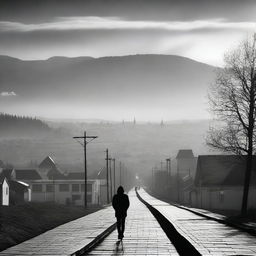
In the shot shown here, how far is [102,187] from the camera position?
172125 millimetres

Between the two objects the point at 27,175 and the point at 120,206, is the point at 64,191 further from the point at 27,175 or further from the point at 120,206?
Answer: the point at 120,206

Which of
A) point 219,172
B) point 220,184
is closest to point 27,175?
point 219,172

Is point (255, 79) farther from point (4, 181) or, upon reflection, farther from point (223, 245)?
point (4, 181)

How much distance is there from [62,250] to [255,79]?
30.1m

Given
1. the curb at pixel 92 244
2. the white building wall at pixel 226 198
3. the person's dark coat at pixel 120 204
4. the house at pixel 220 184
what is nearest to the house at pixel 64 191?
the house at pixel 220 184

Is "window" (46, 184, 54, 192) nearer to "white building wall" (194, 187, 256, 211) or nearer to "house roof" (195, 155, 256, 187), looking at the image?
"house roof" (195, 155, 256, 187)

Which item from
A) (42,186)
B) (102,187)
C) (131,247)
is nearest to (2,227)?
(131,247)

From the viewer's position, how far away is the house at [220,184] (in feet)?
263

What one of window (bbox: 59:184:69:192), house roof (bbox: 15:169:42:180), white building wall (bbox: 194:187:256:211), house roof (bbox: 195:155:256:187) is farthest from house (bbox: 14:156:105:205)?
white building wall (bbox: 194:187:256:211)

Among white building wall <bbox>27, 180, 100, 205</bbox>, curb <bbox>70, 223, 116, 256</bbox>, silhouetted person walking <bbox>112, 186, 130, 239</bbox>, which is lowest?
white building wall <bbox>27, 180, 100, 205</bbox>

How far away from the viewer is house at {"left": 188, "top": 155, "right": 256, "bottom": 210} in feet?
263

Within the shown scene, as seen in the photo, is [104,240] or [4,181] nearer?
[104,240]

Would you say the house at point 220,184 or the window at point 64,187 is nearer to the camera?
the house at point 220,184

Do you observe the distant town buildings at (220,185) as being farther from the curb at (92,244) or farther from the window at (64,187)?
the curb at (92,244)
